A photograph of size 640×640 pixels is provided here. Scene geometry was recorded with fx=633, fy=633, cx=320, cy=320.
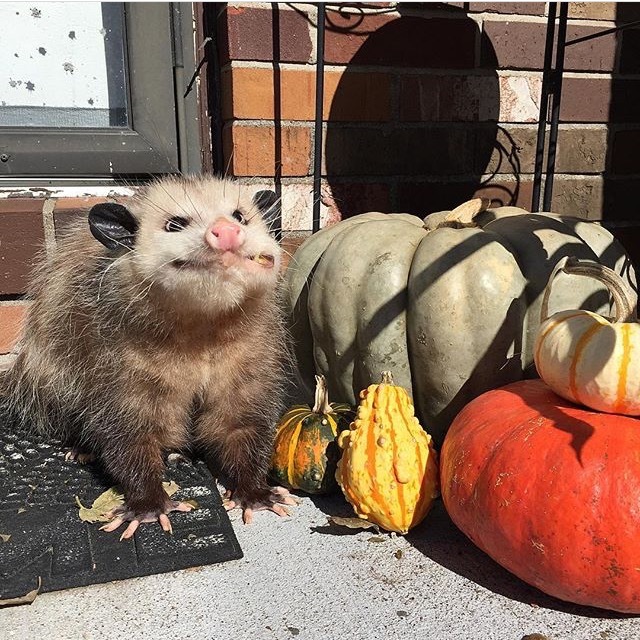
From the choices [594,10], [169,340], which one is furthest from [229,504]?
[594,10]

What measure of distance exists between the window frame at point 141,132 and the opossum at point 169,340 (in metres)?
0.82

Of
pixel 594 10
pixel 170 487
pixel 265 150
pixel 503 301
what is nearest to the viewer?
pixel 503 301

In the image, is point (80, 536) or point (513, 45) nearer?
point (80, 536)

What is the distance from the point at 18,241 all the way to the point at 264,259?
1343 millimetres

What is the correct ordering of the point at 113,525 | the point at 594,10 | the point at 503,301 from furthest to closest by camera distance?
the point at 594,10 → the point at 503,301 → the point at 113,525

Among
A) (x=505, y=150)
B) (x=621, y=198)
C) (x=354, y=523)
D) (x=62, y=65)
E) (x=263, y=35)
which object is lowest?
(x=354, y=523)

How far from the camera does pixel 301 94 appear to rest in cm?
246

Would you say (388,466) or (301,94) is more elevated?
(301,94)

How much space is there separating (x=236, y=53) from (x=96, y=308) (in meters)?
1.22

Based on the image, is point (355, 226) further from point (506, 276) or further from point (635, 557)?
point (635, 557)

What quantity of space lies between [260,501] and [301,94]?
1.57 metres

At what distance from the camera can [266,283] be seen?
1.48 metres

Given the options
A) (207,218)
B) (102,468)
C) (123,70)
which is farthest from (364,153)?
(102,468)

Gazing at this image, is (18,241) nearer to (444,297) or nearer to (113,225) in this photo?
(113,225)
